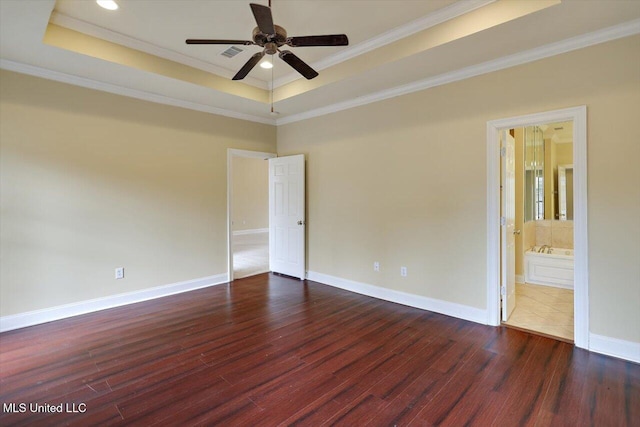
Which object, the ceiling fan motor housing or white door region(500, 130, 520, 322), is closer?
the ceiling fan motor housing

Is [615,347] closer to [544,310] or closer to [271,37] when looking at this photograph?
[544,310]

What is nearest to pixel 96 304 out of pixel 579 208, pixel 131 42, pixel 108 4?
pixel 131 42

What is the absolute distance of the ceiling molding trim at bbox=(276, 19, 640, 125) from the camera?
8.61 feet

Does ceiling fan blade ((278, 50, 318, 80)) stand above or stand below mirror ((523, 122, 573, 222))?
above

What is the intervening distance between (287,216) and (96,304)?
9.91ft

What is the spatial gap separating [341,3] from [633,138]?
2.81 meters

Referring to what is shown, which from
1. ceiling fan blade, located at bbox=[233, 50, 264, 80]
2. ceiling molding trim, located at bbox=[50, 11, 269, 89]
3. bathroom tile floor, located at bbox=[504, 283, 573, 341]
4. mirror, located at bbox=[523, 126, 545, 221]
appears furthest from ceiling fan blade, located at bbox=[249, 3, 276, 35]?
mirror, located at bbox=[523, 126, 545, 221]

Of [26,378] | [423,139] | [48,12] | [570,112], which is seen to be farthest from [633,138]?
[26,378]

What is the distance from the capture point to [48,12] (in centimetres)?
250

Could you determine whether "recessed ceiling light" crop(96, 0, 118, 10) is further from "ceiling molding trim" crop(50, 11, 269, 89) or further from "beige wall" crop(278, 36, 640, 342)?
"beige wall" crop(278, 36, 640, 342)

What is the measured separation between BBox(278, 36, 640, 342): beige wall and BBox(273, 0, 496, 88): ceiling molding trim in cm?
85

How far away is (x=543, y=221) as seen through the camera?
5695 mm

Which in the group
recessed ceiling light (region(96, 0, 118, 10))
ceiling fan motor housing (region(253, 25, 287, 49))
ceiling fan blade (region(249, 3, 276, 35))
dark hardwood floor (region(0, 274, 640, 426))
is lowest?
dark hardwood floor (region(0, 274, 640, 426))

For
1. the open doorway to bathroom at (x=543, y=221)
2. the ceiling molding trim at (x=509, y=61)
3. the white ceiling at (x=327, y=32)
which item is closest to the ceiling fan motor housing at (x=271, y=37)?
the white ceiling at (x=327, y=32)
